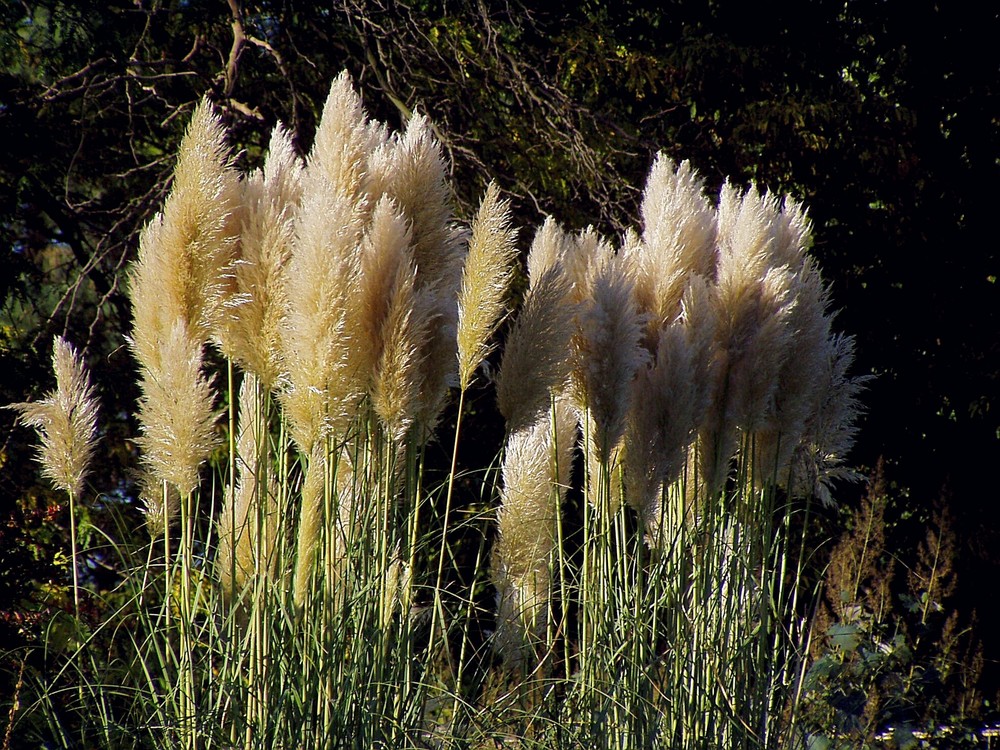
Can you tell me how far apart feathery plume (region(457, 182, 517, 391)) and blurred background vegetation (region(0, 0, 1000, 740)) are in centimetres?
306

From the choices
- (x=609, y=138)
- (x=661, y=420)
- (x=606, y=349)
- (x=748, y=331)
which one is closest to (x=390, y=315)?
(x=606, y=349)

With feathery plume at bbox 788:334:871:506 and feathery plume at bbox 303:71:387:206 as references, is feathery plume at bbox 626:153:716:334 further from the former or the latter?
feathery plume at bbox 303:71:387:206

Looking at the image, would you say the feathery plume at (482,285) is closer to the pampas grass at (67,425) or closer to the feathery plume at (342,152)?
the feathery plume at (342,152)

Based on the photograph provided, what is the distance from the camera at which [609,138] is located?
6918 mm

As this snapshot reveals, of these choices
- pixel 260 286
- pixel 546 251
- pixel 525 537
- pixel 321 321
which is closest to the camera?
pixel 321 321

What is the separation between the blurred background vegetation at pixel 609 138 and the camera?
19.9ft

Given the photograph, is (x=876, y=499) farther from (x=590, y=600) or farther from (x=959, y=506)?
(x=959, y=506)

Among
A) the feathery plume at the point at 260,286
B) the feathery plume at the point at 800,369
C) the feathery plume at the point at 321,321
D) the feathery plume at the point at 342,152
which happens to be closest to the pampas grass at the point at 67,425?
the feathery plume at the point at 260,286

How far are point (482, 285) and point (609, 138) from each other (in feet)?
14.6

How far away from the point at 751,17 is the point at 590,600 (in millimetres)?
6275

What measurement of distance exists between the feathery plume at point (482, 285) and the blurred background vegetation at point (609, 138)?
10.1 ft

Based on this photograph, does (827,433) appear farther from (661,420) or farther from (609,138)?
(609,138)

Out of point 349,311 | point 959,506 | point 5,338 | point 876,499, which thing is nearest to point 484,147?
point 5,338

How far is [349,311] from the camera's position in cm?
254
